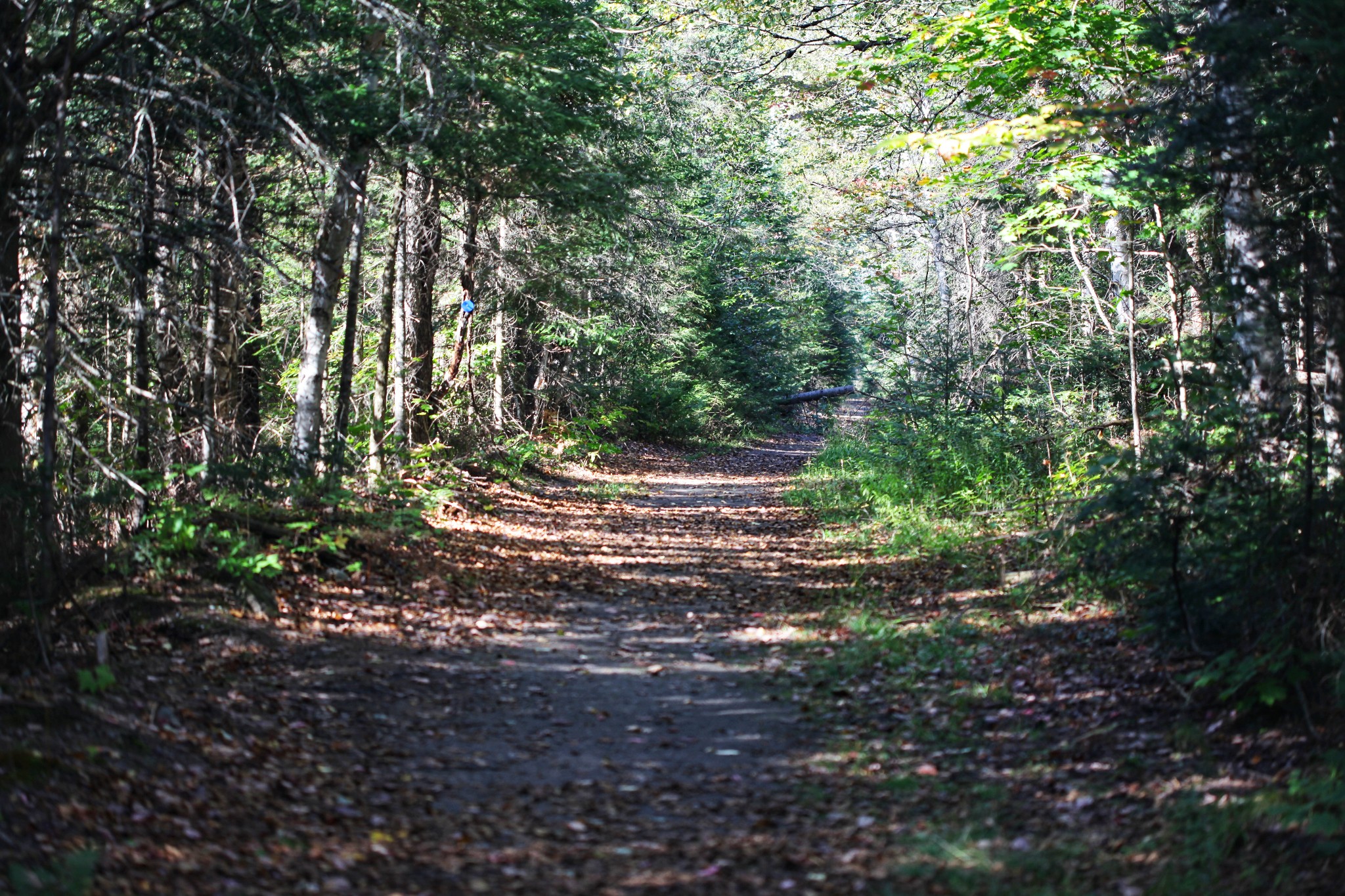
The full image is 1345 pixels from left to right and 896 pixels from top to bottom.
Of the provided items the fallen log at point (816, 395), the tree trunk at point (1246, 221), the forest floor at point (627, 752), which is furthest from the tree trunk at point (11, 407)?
the fallen log at point (816, 395)

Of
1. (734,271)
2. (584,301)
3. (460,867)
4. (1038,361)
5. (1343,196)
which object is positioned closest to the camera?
(460,867)

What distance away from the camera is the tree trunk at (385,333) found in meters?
12.5

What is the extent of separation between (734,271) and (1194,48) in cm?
2583

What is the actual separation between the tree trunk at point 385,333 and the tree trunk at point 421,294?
0.29 metres

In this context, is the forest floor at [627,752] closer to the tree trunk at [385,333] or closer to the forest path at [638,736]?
the forest path at [638,736]

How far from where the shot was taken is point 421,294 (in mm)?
14609

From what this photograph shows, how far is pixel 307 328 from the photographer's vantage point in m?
10.2

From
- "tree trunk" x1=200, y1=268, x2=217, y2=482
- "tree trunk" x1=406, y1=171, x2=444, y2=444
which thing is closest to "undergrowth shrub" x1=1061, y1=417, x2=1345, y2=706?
"tree trunk" x1=200, y1=268, x2=217, y2=482

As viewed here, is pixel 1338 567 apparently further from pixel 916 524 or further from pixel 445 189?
pixel 445 189

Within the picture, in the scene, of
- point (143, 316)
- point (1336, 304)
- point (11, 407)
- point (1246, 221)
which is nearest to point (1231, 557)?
point (1336, 304)

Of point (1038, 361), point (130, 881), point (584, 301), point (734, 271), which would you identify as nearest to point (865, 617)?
point (130, 881)

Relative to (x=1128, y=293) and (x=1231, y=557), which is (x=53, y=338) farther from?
(x=1128, y=293)

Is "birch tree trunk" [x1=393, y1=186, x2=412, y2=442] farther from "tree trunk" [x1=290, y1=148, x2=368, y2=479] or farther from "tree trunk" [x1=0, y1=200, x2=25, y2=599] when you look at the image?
"tree trunk" [x1=0, y1=200, x2=25, y2=599]

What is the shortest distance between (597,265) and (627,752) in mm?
14647
